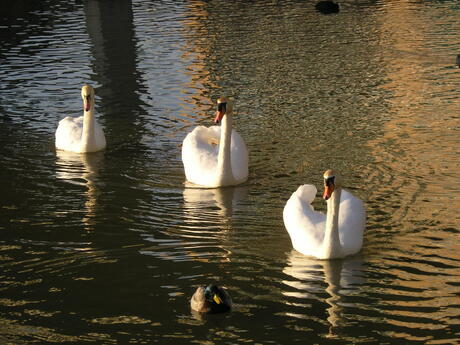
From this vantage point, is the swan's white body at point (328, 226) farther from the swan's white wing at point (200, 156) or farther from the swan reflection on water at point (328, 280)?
the swan's white wing at point (200, 156)

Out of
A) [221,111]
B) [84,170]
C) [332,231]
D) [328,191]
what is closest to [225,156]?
[221,111]

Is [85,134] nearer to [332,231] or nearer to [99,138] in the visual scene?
[99,138]

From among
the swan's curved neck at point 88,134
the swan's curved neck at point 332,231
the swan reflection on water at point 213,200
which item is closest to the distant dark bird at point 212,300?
the swan's curved neck at point 332,231

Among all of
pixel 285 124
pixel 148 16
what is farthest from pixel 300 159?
pixel 148 16

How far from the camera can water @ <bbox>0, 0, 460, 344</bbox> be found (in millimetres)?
9617

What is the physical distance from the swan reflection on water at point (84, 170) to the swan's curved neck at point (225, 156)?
164cm

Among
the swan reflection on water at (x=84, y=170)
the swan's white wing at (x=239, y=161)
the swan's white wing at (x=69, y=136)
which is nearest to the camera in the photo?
the swan reflection on water at (x=84, y=170)

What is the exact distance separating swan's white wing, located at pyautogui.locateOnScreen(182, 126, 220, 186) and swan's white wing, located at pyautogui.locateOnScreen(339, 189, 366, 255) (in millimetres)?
3098

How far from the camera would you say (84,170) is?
15602 millimetres

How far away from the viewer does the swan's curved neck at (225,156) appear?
1418 cm

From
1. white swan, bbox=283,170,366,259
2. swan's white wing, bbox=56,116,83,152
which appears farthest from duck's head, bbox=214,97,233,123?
swan's white wing, bbox=56,116,83,152

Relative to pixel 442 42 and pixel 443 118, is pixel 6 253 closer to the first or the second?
pixel 443 118

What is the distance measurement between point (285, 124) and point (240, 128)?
720 mm

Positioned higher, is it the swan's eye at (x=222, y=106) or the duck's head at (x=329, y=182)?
the swan's eye at (x=222, y=106)
